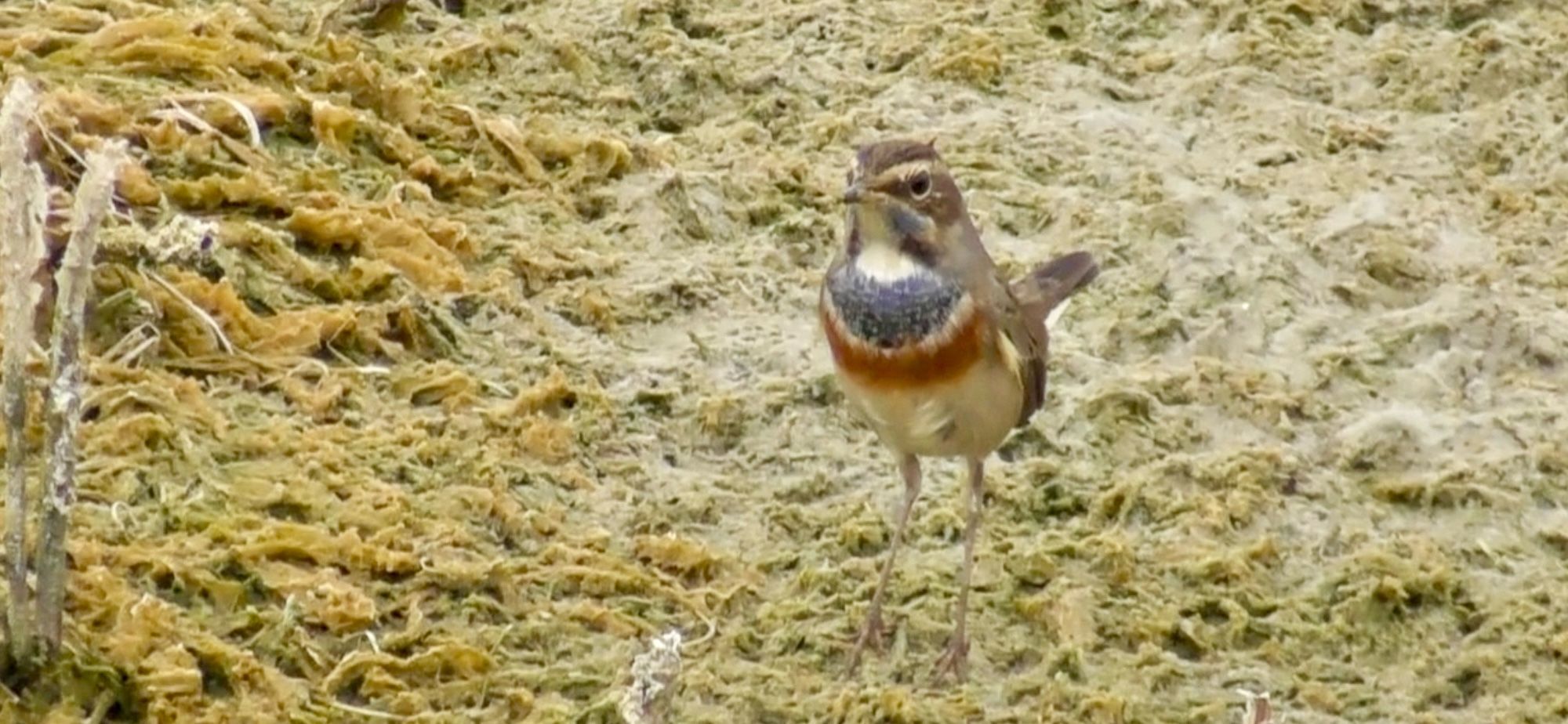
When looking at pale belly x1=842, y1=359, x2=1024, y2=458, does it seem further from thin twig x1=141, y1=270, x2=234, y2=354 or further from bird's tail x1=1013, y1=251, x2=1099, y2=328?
thin twig x1=141, y1=270, x2=234, y2=354

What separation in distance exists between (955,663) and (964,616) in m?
0.10

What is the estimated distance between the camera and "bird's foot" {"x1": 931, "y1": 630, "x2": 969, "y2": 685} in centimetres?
484

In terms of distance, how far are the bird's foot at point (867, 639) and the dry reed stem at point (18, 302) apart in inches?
62.2

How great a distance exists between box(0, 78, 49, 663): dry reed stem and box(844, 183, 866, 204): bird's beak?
1.44 meters

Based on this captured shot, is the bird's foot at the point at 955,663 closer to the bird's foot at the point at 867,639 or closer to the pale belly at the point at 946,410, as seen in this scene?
the bird's foot at the point at 867,639

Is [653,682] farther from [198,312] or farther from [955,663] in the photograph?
[198,312]

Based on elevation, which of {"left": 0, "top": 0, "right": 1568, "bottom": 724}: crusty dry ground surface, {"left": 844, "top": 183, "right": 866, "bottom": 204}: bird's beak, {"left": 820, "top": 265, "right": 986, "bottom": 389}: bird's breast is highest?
{"left": 844, "top": 183, "right": 866, "bottom": 204}: bird's beak

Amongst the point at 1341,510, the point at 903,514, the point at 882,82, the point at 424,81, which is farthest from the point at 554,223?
the point at 1341,510

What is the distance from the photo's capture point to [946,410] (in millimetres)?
4719

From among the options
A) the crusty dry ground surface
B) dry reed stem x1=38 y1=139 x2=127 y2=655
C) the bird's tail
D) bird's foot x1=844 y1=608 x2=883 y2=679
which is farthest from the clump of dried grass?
the bird's tail

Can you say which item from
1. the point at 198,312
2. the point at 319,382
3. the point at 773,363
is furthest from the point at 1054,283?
the point at 198,312

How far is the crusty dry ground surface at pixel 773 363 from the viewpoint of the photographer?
478cm

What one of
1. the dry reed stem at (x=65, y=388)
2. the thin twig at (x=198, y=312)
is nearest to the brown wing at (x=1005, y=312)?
the dry reed stem at (x=65, y=388)

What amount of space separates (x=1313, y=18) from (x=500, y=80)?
2.48 meters
